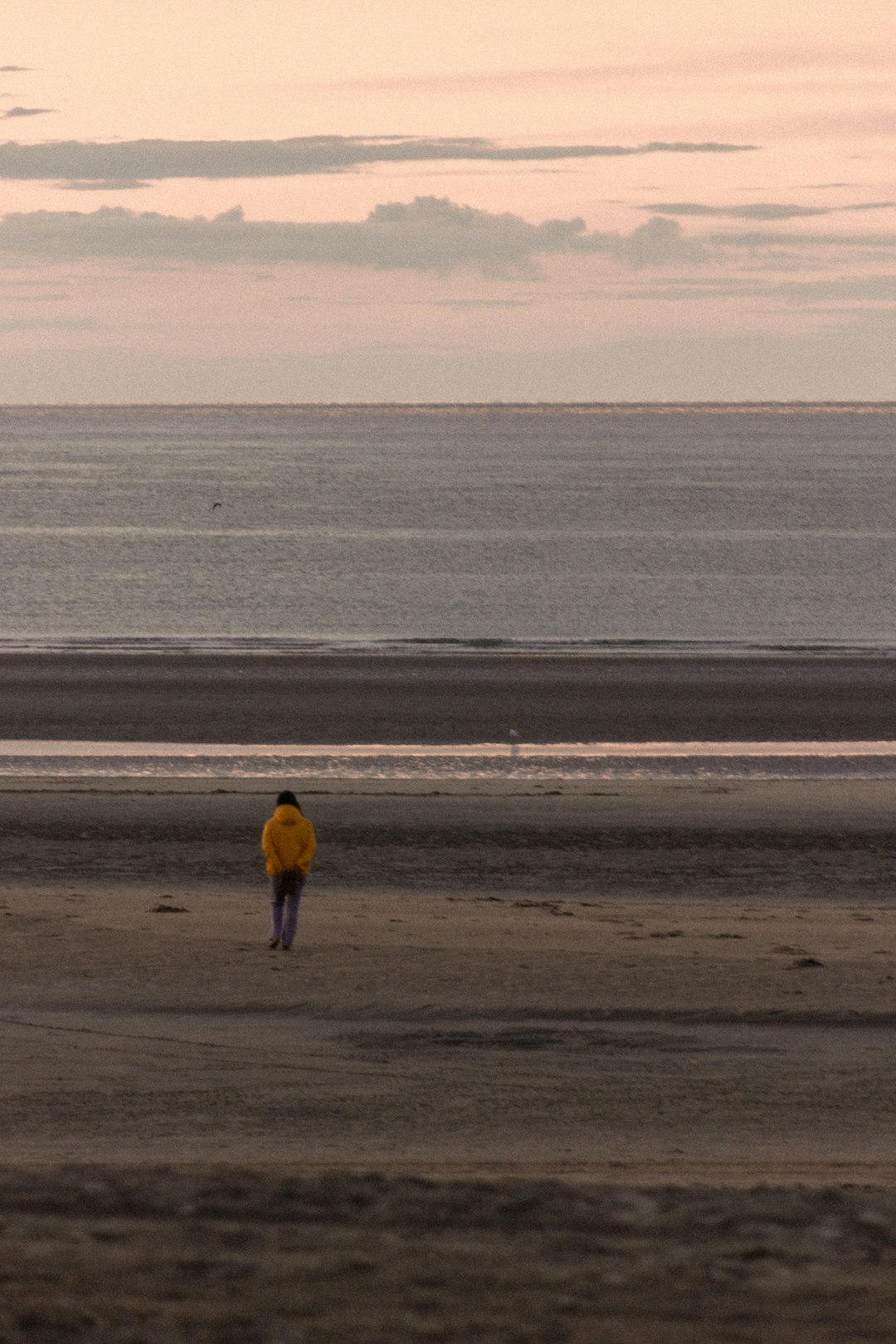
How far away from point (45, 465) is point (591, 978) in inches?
7264

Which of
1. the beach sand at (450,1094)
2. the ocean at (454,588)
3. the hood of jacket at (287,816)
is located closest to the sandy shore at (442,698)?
the ocean at (454,588)

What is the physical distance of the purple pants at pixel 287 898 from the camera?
1327 cm

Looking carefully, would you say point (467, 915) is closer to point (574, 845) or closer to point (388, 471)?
point (574, 845)

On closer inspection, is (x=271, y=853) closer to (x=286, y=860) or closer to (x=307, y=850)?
(x=286, y=860)

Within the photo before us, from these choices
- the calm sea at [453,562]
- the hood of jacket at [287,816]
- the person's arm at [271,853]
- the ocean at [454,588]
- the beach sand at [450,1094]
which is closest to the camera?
the beach sand at [450,1094]

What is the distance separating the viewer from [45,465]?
7387 inches

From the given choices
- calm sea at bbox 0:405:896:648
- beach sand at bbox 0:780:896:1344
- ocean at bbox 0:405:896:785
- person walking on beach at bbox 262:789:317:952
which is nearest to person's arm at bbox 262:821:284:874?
person walking on beach at bbox 262:789:317:952

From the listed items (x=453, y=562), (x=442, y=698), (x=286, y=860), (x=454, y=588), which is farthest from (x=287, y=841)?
(x=453, y=562)

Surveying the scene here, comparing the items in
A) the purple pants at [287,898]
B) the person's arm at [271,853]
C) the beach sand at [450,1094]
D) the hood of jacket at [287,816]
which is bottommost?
the beach sand at [450,1094]

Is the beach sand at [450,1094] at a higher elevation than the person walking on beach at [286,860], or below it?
below

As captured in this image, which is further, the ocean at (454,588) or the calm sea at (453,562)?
the calm sea at (453,562)

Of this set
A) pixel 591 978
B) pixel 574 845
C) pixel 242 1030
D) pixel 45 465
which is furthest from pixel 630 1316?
pixel 45 465

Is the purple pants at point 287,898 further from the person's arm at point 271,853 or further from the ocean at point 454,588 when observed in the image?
the ocean at point 454,588

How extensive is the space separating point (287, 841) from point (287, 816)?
0.77 ft
